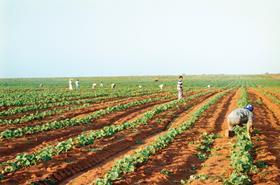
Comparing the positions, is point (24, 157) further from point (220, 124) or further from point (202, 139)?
point (220, 124)

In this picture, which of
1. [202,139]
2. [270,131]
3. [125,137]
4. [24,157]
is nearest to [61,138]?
[125,137]

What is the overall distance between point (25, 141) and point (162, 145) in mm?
5195

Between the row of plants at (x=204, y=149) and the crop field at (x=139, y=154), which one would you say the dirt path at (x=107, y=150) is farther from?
the row of plants at (x=204, y=149)

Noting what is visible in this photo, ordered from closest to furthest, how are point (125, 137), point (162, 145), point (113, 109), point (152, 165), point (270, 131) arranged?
point (152, 165) < point (162, 145) < point (125, 137) < point (270, 131) < point (113, 109)

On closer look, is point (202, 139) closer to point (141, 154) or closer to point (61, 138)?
point (141, 154)

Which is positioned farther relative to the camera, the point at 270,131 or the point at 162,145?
the point at 270,131

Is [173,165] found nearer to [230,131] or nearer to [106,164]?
[106,164]

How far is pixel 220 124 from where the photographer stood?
736 inches

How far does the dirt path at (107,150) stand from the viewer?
1087 cm

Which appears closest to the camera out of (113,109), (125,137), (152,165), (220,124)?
(152,165)

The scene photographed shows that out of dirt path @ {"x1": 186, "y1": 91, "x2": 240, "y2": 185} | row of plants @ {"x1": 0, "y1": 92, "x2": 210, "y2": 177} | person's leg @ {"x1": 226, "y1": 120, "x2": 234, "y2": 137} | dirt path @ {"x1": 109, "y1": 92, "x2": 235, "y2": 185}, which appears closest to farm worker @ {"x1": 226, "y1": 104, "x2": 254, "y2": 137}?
person's leg @ {"x1": 226, "y1": 120, "x2": 234, "y2": 137}

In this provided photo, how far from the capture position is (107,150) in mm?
13375

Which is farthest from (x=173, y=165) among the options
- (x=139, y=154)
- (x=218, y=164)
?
(x=218, y=164)

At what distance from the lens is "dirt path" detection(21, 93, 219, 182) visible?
428 inches
